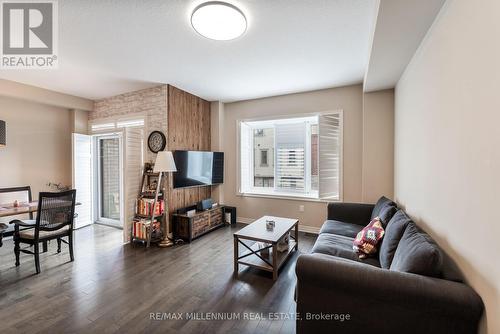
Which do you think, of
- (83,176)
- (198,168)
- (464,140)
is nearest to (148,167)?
(198,168)

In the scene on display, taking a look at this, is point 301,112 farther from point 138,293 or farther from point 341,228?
point 138,293

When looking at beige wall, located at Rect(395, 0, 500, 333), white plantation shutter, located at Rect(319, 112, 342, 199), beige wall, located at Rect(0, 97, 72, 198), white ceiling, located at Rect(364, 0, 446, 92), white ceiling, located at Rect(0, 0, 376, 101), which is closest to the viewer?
beige wall, located at Rect(395, 0, 500, 333)

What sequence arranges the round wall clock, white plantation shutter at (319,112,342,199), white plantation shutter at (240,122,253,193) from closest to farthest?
the round wall clock
white plantation shutter at (319,112,342,199)
white plantation shutter at (240,122,253,193)

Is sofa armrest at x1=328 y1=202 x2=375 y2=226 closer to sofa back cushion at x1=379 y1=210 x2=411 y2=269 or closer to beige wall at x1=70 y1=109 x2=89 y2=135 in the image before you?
sofa back cushion at x1=379 y1=210 x2=411 y2=269

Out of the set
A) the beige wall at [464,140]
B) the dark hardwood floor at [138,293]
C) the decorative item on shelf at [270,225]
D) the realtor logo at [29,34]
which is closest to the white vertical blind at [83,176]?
the dark hardwood floor at [138,293]

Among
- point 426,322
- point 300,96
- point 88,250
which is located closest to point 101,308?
point 88,250

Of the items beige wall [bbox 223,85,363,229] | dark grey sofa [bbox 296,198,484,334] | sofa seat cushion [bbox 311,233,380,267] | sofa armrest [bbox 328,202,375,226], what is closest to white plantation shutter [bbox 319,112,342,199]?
beige wall [bbox 223,85,363,229]

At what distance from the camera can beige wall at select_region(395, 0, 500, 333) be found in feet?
3.45

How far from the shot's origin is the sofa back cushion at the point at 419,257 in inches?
51.1

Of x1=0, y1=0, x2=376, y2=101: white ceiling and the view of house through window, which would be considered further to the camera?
the view of house through window

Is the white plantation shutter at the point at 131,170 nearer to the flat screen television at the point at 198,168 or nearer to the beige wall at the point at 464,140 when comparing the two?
the flat screen television at the point at 198,168

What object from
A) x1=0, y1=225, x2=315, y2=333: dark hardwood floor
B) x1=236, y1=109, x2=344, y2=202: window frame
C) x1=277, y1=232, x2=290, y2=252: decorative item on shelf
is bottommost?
x1=0, y1=225, x2=315, y2=333: dark hardwood floor

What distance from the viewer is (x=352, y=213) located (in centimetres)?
315

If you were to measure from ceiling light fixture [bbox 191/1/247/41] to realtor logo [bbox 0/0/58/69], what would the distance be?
3.94ft
